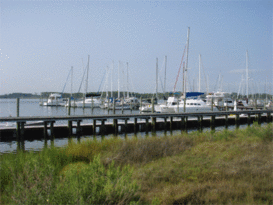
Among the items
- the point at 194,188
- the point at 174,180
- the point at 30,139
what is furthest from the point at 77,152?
the point at 30,139

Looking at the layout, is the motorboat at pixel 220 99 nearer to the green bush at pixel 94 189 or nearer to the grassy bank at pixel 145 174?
the grassy bank at pixel 145 174

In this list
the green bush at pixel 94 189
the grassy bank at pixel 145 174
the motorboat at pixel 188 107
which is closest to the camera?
the green bush at pixel 94 189

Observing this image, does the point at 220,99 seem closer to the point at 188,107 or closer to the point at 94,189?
the point at 188,107

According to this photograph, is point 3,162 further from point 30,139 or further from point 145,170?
point 30,139

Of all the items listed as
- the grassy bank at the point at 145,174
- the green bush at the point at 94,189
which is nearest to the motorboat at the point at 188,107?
the grassy bank at the point at 145,174

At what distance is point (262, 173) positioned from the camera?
6262mm

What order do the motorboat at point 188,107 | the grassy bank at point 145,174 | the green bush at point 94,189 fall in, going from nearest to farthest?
the green bush at point 94,189 → the grassy bank at point 145,174 → the motorboat at point 188,107

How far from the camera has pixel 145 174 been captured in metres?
6.05

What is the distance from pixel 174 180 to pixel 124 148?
2.63m

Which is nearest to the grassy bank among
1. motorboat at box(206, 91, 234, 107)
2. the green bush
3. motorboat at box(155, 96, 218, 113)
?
Answer: the green bush

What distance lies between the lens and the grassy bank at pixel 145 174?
4004 millimetres

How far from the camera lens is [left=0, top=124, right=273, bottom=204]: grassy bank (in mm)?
4004

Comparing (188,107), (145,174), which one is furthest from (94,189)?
(188,107)

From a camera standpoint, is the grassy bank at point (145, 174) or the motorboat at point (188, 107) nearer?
the grassy bank at point (145, 174)
